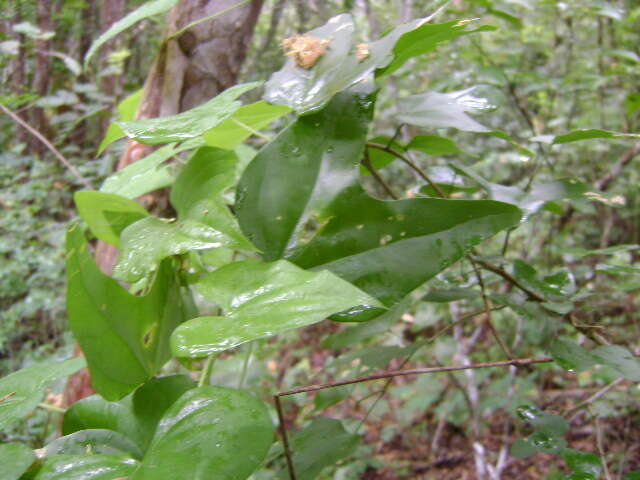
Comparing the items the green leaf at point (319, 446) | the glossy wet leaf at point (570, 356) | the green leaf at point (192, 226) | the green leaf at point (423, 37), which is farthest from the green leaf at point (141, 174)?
the glossy wet leaf at point (570, 356)

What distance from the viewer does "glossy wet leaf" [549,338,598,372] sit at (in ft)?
2.07

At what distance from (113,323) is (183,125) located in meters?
0.21

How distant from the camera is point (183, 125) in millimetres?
496

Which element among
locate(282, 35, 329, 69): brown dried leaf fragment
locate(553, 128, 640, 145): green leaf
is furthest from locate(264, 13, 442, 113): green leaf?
locate(553, 128, 640, 145): green leaf

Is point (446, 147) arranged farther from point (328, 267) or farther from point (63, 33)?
point (63, 33)

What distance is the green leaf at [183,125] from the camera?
472mm

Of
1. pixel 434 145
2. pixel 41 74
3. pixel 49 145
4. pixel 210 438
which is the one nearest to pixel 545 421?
pixel 434 145

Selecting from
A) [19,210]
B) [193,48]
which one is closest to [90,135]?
[19,210]

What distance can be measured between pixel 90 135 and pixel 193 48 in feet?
7.71

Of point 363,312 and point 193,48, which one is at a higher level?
point 193,48

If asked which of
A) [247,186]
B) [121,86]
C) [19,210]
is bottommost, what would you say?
[19,210]

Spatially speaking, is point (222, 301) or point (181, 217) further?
point (181, 217)

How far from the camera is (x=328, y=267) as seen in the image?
0.52 metres

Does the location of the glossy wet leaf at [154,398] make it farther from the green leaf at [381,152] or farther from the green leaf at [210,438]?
the green leaf at [381,152]
